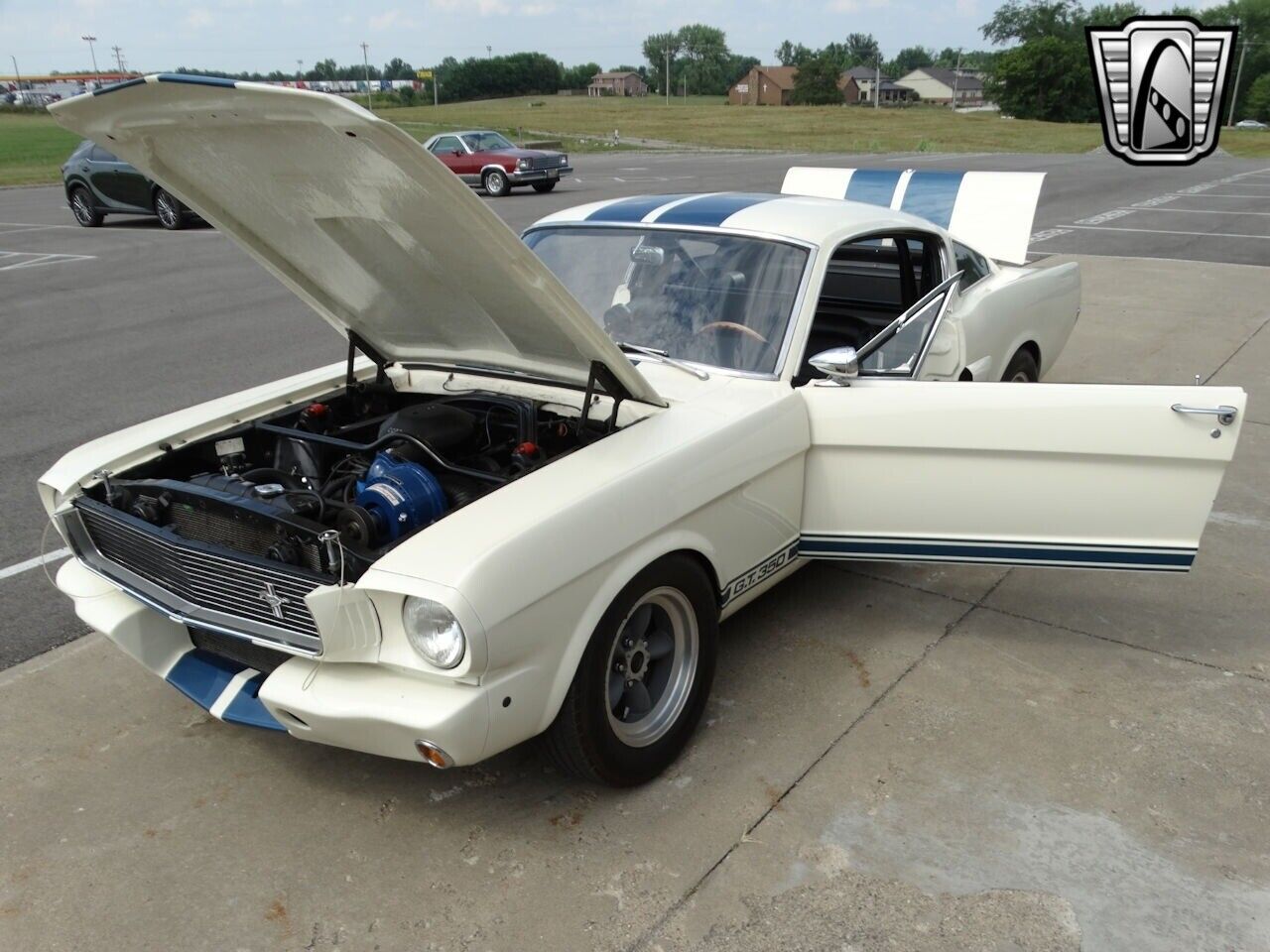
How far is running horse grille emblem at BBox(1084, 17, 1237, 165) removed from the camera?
11.3 m

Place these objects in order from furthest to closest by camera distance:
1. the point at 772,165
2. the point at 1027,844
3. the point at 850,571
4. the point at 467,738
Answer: the point at 772,165
the point at 850,571
the point at 1027,844
the point at 467,738

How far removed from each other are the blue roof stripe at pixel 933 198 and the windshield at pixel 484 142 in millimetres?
17700

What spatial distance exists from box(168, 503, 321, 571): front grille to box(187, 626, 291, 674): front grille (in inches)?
9.8

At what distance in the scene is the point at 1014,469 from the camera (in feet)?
11.8

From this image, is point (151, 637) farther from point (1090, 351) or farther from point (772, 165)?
point (772, 165)

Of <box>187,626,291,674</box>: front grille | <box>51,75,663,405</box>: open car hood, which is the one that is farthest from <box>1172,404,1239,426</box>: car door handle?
<box>187,626,291,674</box>: front grille

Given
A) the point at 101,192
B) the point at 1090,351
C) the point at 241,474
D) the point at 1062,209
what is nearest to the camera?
the point at 241,474

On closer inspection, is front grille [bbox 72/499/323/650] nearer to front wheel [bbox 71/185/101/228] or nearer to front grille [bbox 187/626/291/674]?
front grille [bbox 187/626/291/674]

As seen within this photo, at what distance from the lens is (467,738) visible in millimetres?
2596

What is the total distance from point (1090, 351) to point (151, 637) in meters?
7.62

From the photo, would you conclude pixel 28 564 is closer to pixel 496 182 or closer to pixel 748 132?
pixel 496 182

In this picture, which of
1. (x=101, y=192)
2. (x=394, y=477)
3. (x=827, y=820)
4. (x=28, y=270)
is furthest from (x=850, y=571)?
(x=101, y=192)

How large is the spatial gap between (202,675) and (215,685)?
79mm

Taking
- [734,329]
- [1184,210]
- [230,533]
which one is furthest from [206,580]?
[1184,210]
